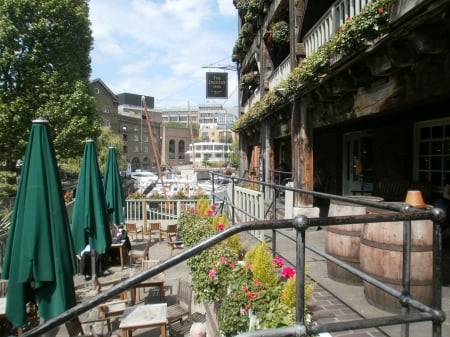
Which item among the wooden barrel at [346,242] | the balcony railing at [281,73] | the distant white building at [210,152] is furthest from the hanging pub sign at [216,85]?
the distant white building at [210,152]

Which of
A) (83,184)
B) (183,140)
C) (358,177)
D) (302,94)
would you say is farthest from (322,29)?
(183,140)

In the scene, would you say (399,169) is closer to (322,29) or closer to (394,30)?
(322,29)

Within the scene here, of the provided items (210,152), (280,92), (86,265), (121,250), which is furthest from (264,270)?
(210,152)

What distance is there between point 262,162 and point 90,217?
7.26 metres

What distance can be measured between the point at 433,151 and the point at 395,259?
16.9ft

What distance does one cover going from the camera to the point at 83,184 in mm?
7617

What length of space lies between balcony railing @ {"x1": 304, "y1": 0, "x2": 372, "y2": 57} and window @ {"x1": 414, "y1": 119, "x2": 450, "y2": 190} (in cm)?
306

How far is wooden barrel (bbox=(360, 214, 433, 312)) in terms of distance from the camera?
11.3 feet

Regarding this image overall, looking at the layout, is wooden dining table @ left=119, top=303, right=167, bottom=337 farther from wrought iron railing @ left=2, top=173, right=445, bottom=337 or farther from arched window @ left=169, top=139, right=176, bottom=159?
arched window @ left=169, top=139, right=176, bottom=159

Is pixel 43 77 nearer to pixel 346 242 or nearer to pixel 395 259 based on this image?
pixel 346 242

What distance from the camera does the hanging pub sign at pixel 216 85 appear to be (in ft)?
63.9

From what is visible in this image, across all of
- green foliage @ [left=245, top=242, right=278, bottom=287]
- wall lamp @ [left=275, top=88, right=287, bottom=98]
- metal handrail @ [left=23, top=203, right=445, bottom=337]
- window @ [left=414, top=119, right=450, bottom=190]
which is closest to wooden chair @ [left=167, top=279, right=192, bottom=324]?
green foliage @ [left=245, top=242, right=278, bottom=287]

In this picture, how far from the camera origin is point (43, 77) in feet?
61.2

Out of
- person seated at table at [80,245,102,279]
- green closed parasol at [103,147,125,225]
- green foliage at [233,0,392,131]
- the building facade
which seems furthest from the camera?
green closed parasol at [103,147,125,225]
